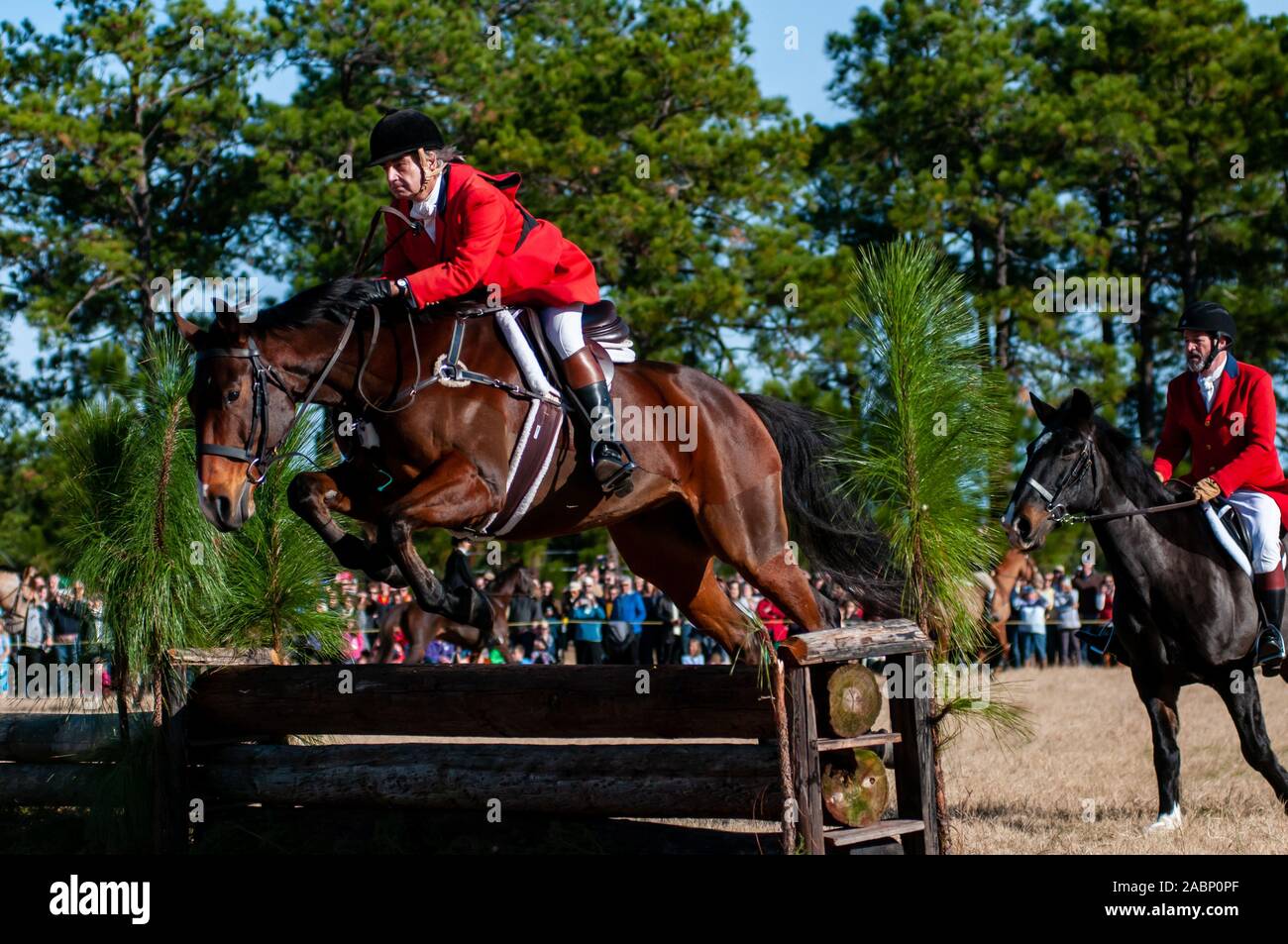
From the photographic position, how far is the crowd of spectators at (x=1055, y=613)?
19.2 metres

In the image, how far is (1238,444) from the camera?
725 cm

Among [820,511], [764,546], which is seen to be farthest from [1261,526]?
[764,546]

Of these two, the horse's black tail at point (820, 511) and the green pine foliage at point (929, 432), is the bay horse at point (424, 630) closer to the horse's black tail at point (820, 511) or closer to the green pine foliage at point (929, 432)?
the horse's black tail at point (820, 511)

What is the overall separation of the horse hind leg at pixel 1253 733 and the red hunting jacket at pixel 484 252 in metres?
3.83

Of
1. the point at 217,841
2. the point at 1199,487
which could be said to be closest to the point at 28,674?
the point at 217,841

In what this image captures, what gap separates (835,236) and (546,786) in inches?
963

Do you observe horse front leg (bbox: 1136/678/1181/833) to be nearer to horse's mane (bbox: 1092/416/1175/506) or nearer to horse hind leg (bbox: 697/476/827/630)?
horse's mane (bbox: 1092/416/1175/506)

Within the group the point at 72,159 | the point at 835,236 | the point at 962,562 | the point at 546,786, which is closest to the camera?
the point at 546,786

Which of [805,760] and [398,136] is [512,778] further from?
[398,136]

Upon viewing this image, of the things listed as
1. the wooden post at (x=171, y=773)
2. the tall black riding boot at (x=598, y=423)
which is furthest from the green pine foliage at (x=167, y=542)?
the tall black riding boot at (x=598, y=423)

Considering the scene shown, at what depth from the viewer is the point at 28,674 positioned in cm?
712

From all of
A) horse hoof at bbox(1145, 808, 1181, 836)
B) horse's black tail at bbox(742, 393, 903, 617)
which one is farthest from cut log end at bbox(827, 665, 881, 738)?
horse hoof at bbox(1145, 808, 1181, 836)

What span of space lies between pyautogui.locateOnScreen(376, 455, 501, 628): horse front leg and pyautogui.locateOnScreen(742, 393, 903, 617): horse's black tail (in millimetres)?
1893

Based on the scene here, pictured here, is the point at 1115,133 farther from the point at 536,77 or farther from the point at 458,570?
the point at 458,570
